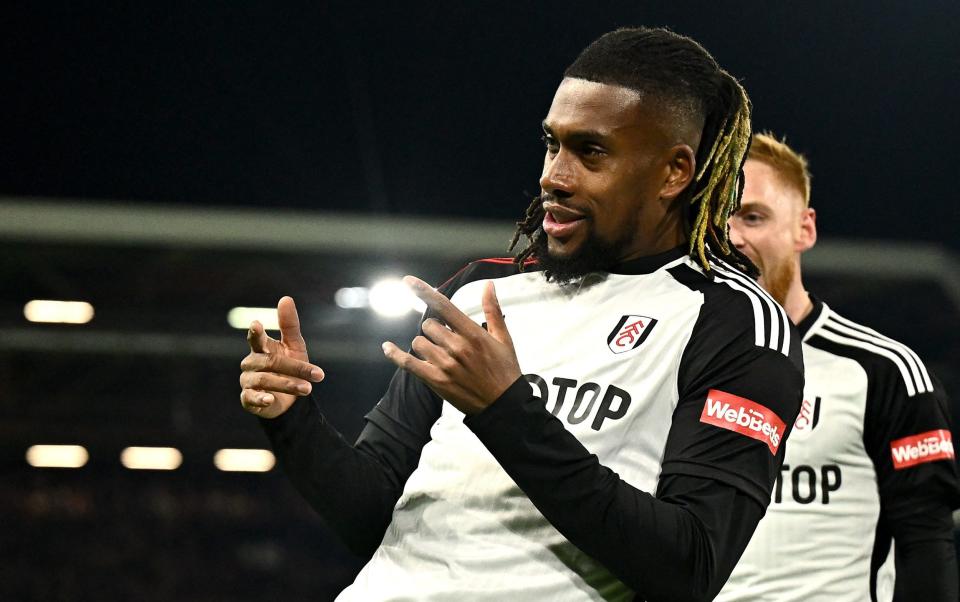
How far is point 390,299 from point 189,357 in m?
2.32

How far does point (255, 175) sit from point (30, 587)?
5.65 meters

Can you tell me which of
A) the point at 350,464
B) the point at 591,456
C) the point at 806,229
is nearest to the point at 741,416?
the point at 591,456

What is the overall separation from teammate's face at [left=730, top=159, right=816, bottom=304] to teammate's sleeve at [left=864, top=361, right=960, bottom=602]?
38cm

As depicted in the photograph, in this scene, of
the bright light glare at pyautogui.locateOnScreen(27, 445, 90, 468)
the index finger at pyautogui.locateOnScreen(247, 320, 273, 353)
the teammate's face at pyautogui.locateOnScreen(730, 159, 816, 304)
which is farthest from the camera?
the bright light glare at pyautogui.locateOnScreen(27, 445, 90, 468)

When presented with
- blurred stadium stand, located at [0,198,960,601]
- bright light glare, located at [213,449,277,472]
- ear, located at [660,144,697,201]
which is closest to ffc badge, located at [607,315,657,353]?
ear, located at [660,144,697,201]

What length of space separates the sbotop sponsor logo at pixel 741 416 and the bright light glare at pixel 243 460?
39.6ft

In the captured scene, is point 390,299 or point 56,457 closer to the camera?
point 390,299

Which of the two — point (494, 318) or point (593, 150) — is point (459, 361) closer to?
point (494, 318)

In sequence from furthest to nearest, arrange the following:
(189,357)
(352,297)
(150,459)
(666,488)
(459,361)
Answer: (150,459) < (189,357) < (352,297) < (666,488) < (459,361)

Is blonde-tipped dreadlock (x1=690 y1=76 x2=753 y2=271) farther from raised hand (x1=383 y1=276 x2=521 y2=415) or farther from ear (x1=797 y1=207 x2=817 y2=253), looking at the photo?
ear (x1=797 y1=207 x2=817 y2=253)

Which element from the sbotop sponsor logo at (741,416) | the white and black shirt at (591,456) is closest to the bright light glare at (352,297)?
the white and black shirt at (591,456)

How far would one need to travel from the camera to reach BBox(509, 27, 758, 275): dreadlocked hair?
1.94m

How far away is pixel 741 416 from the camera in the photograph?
1705 mm

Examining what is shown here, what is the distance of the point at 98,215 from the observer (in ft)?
32.0
